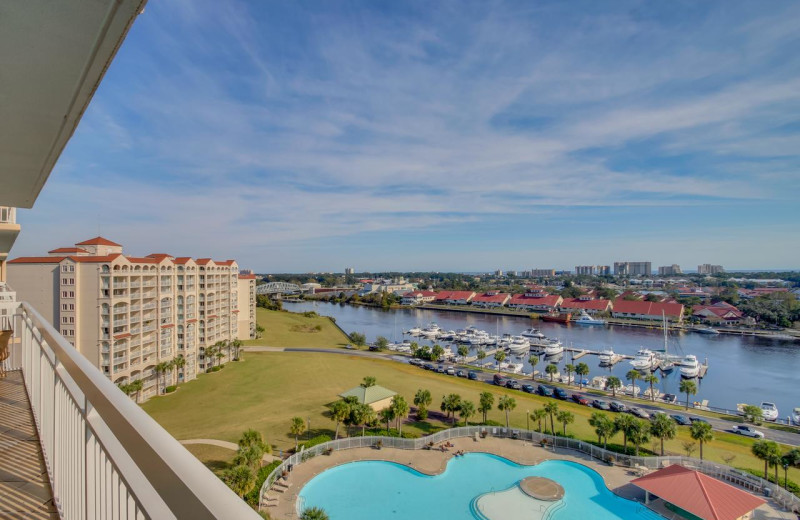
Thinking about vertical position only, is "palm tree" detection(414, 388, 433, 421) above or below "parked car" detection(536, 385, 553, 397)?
above

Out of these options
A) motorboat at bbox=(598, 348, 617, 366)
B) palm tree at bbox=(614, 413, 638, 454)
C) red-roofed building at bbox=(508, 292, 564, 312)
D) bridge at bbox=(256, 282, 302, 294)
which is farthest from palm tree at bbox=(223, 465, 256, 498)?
bridge at bbox=(256, 282, 302, 294)

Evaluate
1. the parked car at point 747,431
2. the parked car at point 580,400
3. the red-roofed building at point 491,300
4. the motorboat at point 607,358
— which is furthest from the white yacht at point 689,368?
the red-roofed building at point 491,300

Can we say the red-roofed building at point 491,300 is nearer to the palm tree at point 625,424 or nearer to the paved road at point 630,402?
the paved road at point 630,402

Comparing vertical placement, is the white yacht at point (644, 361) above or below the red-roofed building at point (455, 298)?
below

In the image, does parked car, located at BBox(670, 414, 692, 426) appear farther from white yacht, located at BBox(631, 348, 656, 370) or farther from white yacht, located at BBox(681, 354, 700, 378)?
Result: white yacht, located at BBox(631, 348, 656, 370)

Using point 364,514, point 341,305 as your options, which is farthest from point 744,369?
point 341,305

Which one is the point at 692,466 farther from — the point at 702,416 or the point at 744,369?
the point at 744,369
